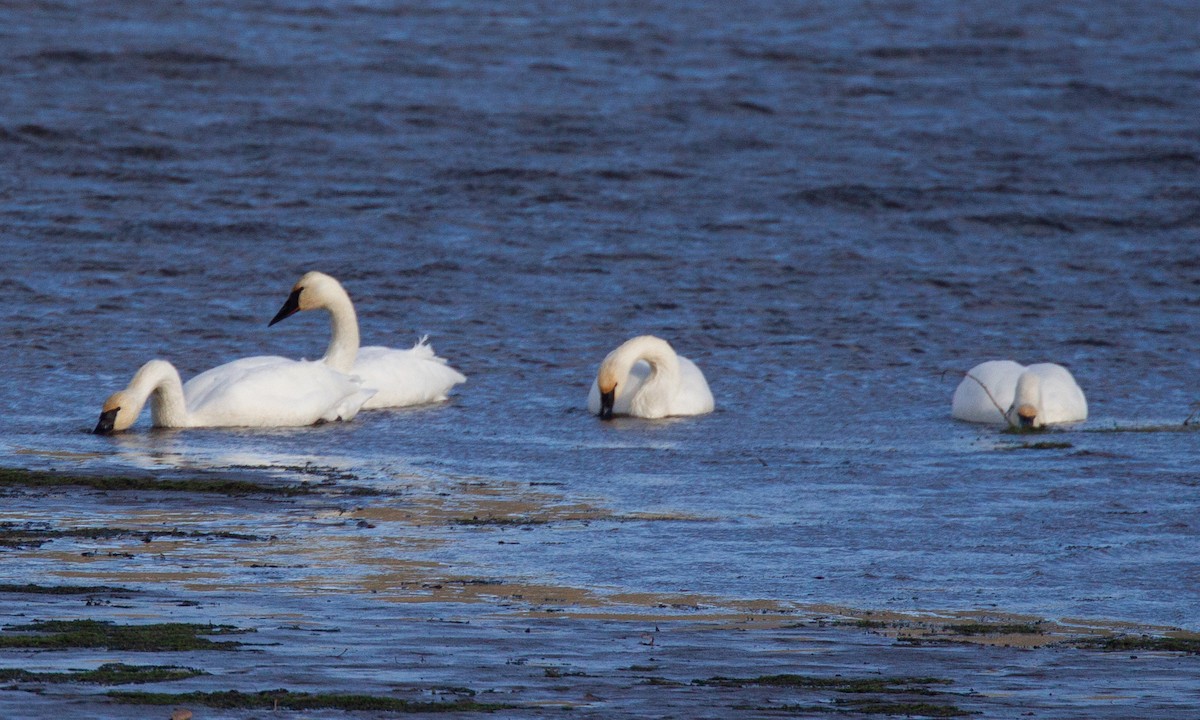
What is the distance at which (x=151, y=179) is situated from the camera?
67.5ft

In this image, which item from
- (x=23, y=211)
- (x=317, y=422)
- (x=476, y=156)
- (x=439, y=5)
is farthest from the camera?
(x=439, y=5)

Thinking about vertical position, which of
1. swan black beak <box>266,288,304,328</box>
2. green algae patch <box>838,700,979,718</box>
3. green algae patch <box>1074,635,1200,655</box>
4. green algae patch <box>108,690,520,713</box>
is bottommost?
green algae patch <box>108,690,520,713</box>

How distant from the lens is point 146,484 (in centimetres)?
863

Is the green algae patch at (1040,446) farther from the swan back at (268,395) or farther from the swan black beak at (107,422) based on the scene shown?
the swan black beak at (107,422)

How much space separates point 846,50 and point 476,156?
857 centimetres

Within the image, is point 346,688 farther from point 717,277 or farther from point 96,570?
point 717,277

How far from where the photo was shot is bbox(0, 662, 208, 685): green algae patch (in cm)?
473

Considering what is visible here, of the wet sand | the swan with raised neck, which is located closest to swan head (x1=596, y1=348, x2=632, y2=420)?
the swan with raised neck

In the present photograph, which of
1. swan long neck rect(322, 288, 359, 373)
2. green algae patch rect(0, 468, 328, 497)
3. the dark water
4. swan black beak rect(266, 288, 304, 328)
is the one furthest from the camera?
swan black beak rect(266, 288, 304, 328)

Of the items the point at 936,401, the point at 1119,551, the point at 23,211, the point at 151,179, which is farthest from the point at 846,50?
the point at 1119,551

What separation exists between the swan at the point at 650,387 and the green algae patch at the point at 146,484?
3.57 m

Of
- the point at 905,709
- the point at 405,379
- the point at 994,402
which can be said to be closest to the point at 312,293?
the point at 405,379

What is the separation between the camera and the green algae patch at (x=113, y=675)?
4.73 m

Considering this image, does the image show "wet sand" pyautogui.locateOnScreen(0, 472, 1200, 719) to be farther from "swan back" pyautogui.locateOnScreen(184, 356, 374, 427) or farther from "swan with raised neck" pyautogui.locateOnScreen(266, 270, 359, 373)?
"swan with raised neck" pyautogui.locateOnScreen(266, 270, 359, 373)
